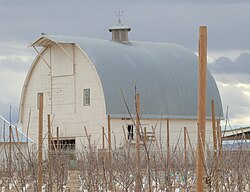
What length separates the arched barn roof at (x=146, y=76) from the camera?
40.6m

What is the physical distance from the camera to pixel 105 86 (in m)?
40.1

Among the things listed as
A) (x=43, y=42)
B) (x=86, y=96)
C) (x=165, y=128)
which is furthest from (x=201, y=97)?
(x=43, y=42)

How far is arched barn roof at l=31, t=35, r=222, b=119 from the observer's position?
1597 inches

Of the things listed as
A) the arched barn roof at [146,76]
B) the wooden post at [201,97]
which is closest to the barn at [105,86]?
the arched barn roof at [146,76]

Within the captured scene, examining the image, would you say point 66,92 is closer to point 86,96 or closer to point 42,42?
point 86,96

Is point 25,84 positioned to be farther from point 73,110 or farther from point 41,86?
point 73,110

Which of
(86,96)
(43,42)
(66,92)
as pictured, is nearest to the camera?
(86,96)

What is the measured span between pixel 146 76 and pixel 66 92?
14.3ft

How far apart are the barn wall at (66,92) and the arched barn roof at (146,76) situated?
1.83ft

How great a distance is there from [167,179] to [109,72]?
28161 mm

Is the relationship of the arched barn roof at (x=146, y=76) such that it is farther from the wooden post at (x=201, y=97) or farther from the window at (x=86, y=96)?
the wooden post at (x=201, y=97)

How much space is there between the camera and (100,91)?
40312mm

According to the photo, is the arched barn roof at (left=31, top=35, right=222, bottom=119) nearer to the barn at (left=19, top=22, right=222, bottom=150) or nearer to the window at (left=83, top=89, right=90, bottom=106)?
the barn at (left=19, top=22, right=222, bottom=150)

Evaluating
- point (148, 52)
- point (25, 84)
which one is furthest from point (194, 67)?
point (25, 84)
